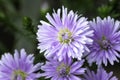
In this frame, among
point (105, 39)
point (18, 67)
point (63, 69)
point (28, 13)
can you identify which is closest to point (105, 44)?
point (105, 39)

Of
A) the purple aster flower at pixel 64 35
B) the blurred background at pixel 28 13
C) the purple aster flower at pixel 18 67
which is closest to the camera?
the purple aster flower at pixel 64 35

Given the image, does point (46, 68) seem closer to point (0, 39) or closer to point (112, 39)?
point (112, 39)

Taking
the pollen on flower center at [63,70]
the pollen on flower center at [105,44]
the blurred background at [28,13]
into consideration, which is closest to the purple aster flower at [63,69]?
the pollen on flower center at [63,70]

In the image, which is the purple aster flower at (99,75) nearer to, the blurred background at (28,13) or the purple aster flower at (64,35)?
the purple aster flower at (64,35)

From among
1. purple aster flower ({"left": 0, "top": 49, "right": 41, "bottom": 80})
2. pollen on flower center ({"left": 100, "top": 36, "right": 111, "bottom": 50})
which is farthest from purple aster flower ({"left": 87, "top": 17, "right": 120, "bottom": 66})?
purple aster flower ({"left": 0, "top": 49, "right": 41, "bottom": 80})

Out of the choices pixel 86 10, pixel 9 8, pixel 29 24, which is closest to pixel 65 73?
pixel 29 24

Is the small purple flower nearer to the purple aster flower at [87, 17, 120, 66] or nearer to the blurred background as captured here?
the purple aster flower at [87, 17, 120, 66]
